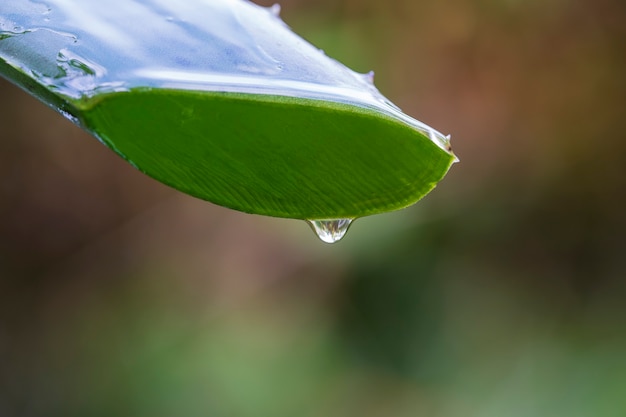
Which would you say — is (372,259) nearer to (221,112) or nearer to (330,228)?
(330,228)

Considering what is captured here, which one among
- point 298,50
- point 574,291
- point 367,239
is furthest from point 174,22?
point 574,291

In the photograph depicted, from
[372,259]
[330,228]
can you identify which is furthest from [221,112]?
[372,259]

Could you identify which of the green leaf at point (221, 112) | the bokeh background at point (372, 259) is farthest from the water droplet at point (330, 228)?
the bokeh background at point (372, 259)

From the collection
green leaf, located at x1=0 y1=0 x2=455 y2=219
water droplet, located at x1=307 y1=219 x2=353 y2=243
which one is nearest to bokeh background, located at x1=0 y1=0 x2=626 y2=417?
water droplet, located at x1=307 y1=219 x2=353 y2=243

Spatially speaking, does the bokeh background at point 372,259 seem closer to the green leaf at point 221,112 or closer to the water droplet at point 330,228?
the water droplet at point 330,228

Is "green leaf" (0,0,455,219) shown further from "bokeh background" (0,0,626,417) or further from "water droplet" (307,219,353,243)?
"bokeh background" (0,0,626,417)
